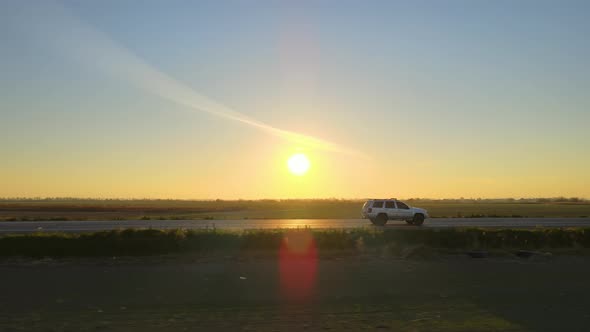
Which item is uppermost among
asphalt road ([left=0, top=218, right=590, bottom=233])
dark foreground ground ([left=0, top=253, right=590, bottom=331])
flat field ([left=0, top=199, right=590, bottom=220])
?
flat field ([left=0, top=199, right=590, bottom=220])

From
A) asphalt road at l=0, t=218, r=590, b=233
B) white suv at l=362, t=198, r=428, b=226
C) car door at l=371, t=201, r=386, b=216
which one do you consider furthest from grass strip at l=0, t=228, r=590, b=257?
car door at l=371, t=201, r=386, b=216

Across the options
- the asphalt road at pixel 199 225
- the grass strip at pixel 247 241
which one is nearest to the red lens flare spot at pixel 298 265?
the grass strip at pixel 247 241

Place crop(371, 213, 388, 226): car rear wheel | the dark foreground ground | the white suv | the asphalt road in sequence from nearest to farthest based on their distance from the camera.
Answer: the dark foreground ground
the asphalt road
crop(371, 213, 388, 226): car rear wheel
the white suv

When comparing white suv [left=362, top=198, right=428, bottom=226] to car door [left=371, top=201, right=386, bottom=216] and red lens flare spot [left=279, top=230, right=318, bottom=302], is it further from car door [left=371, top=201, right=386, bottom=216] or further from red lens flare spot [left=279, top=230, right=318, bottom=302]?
red lens flare spot [left=279, top=230, right=318, bottom=302]

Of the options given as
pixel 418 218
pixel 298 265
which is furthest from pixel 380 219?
pixel 298 265

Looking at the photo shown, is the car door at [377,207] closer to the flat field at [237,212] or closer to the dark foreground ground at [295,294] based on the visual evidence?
the flat field at [237,212]

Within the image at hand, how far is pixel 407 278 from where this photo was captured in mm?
19422

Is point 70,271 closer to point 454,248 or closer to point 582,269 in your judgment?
point 454,248

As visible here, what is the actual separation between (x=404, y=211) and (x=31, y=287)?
3309 centimetres

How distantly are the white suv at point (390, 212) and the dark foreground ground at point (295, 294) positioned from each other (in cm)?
2170

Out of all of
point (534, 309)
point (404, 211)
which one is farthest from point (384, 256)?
point (404, 211)

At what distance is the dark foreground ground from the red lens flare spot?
0.24ft

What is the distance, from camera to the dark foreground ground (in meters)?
13.4

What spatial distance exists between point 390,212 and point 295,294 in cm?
3051
